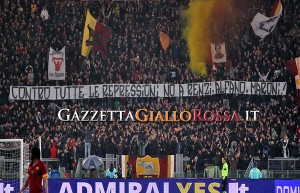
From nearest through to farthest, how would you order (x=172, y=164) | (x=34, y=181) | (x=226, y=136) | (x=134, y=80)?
(x=34, y=181) < (x=172, y=164) < (x=226, y=136) < (x=134, y=80)

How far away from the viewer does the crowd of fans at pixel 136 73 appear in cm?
4206

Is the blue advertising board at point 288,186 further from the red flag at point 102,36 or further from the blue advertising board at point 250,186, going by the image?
the red flag at point 102,36

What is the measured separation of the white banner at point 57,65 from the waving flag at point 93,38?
52.1 inches

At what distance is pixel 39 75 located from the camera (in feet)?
154

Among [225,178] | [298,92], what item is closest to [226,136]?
[298,92]

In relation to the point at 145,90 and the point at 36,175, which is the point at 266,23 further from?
the point at 36,175

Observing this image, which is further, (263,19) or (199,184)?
(263,19)

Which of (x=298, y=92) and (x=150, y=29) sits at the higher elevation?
(x=150, y=29)

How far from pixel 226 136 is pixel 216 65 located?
5991mm

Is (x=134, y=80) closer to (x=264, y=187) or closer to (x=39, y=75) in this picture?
(x=39, y=75)

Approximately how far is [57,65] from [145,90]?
16.6 ft

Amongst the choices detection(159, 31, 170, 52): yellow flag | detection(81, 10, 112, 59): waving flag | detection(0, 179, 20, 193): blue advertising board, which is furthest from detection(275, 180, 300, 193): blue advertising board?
detection(81, 10, 112, 59): waving flag

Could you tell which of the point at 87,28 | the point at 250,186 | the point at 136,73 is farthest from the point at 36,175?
the point at 87,28

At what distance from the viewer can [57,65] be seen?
47125 millimetres
